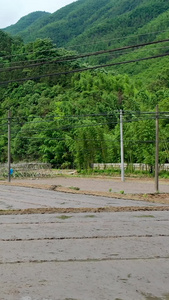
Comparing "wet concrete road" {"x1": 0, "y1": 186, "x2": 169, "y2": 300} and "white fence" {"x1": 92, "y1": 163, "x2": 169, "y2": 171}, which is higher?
"wet concrete road" {"x1": 0, "y1": 186, "x2": 169, "y2": 300}

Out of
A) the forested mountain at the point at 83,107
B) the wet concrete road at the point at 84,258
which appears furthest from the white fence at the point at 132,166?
the wet concrete road at the point at 84,258

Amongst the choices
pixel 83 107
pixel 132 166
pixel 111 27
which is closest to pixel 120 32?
pixel 111 27

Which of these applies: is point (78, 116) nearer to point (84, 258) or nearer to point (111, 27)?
point (84, 258)

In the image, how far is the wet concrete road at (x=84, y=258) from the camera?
680 cm

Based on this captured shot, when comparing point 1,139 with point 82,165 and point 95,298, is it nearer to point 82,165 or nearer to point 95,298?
point 82,165

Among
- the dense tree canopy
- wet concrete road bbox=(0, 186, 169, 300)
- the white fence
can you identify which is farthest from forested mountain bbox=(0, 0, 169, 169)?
wet concrete road bbox=(0, 186, 169, 300)

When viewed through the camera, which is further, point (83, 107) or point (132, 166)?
point (83, 107)

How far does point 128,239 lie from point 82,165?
5044 cm

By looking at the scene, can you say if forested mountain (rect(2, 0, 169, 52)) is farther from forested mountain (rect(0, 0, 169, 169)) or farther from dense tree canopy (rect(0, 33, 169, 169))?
dense tree canopy (rect(0, 33, 169, 169))

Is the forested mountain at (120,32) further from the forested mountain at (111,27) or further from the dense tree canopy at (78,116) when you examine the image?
the dense tree canopy at (78,116)

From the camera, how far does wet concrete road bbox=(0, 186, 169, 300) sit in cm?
680

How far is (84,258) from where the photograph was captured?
29.4ft

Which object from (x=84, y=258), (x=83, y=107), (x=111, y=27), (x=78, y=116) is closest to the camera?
(x=84, y=258)

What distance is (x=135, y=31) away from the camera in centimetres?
14825
